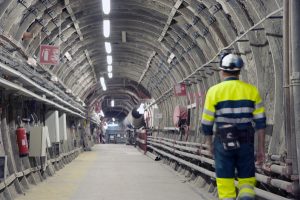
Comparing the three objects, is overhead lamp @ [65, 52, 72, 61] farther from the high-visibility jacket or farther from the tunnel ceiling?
the high-visibility jacket

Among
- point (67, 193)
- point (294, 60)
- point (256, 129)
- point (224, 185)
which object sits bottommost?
point (67, 193)

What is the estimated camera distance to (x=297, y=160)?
559cm

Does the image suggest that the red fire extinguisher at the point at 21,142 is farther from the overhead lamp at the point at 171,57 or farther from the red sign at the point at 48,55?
the overhead lamp at the point at 171,57

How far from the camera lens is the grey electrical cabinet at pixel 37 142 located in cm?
1174

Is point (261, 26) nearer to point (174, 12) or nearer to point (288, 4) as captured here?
point (288, 4)

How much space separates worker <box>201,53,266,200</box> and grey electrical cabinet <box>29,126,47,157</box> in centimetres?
702

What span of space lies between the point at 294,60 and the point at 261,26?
8.61 ft

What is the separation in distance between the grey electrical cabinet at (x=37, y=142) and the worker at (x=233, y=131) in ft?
23.0

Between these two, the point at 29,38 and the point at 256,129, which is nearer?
the point at 256,129

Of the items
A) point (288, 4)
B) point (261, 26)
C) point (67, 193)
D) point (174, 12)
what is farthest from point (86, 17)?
point (288, 4)

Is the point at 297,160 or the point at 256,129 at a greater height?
the point at 256,129

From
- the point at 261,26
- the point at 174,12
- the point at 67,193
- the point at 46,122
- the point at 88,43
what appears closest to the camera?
the point at 261,26

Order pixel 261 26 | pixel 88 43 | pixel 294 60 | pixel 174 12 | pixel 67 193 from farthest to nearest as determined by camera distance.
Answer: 1. pixel 88 43
2. pixel 174 12
3. pixel 67 193
4. pixel 261 26
5. pixel 294 60

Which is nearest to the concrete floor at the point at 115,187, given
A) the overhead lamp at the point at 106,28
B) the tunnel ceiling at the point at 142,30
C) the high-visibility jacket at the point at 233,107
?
the tunnel ceiling at the point at 142,30
